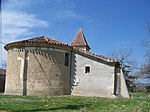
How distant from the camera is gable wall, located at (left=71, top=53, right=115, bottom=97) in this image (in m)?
24.6

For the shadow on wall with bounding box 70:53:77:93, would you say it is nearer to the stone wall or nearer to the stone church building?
the stone church building

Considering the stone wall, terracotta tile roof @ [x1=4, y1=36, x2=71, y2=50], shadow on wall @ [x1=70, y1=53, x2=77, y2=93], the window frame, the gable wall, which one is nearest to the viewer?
the stone wall

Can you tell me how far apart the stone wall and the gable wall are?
153 centimetres

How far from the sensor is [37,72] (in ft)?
78.2

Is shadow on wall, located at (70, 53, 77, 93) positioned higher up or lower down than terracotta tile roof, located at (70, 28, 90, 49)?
lower down

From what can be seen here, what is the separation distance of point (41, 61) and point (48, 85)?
2310 millimetres

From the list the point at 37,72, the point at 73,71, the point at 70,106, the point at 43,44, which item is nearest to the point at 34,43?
the point at 43,44

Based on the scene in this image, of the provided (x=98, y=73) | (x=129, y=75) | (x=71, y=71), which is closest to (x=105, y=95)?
(x=98, y=73)

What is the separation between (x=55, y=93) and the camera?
2419 centimetres

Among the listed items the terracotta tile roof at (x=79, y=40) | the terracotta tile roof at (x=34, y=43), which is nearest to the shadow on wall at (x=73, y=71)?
the terracotta tile roof at (x=34, y=43)

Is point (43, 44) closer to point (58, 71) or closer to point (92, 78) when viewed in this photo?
point (58, 71)

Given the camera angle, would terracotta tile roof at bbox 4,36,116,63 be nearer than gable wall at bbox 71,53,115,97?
Yes

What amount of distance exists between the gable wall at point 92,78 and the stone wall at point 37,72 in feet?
5.02

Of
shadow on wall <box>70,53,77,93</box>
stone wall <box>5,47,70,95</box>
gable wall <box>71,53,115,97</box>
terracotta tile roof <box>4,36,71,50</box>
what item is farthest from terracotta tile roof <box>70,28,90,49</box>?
stone wall <box>5,47,70,95</box>
